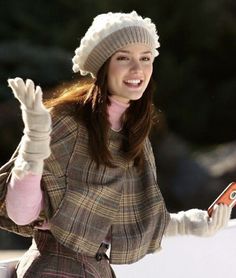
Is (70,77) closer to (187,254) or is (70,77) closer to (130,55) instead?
(187,254)

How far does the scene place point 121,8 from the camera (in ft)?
24.7

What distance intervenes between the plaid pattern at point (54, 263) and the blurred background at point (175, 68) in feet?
14.6

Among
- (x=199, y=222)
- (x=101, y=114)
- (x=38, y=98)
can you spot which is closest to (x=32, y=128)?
(x=38, y=98)

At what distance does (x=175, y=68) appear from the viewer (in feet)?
25.0

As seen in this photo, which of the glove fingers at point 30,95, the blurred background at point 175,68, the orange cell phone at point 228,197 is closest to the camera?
the glove fingers at point 30,95

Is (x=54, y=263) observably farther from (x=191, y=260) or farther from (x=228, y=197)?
(x=191, y=260)

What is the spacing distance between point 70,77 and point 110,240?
190 inches

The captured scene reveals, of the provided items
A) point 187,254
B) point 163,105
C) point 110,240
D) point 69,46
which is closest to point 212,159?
point 163,105

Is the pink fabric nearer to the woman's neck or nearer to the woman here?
the woman

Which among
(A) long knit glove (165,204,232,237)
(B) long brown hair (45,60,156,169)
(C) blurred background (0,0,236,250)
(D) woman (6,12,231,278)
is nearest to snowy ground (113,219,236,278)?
(A) long knit glove (165,204,232,237)

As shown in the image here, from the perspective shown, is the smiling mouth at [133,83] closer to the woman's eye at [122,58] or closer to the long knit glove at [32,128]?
the woman's eye at [122,58]

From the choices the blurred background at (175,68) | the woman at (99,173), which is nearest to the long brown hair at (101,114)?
the woman at (99,173)

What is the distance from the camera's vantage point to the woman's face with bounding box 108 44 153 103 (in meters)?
2.06

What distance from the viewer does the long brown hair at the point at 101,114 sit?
2.02 m
